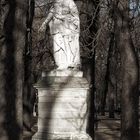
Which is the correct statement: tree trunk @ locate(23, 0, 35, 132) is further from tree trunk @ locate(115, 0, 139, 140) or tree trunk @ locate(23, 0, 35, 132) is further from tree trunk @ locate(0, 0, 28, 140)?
tree trunk @ locate(0, 0, 28, 140)

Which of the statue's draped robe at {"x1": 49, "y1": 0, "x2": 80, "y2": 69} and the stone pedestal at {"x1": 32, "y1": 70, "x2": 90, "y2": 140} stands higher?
the statue's draped robe at {"x1": 49, "y1": 0, "x2": 80, "y2": 69}

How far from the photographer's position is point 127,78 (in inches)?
546

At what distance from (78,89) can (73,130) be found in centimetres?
92

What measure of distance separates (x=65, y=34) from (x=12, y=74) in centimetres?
193

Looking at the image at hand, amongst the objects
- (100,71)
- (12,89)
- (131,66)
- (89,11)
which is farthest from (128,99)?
(100,71)

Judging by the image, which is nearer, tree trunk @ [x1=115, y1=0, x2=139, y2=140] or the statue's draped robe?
the statue's draped robe

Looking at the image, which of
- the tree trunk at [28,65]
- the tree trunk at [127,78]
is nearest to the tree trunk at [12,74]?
the tree trunk at [127,78]

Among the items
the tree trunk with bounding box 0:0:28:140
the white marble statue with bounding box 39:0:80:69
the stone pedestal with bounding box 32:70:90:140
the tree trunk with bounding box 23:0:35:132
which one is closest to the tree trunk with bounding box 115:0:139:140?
the stone pedestal with bounding box 32:70:90:140

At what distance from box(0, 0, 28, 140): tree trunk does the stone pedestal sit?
102 cm

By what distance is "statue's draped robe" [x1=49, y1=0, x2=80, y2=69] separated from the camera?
12078 mm

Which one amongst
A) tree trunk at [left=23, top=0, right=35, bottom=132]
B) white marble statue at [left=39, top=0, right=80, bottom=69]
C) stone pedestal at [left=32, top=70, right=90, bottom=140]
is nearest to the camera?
stone pedestal at [left=32, top=70, right=90, bottom=140]

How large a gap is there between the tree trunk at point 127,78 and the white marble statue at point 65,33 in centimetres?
221

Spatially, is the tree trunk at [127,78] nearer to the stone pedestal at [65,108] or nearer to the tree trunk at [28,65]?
the stone pedestal at [65,108]

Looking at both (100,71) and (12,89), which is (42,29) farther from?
(100,71)
